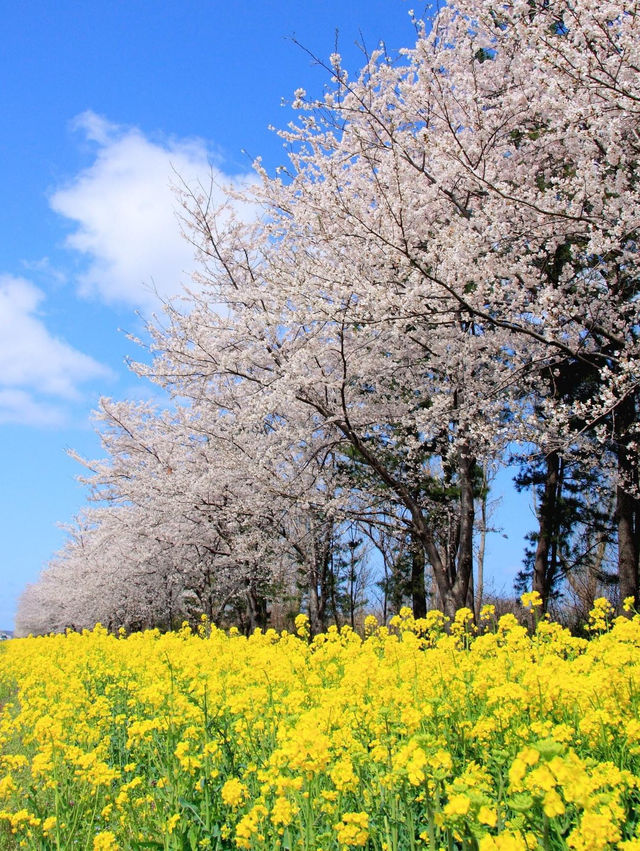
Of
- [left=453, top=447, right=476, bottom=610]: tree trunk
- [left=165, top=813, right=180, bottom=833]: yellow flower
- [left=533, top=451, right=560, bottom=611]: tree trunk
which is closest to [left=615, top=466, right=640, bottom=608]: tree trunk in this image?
[left=533, top=451, right=560, bottom=611]: tree trunk

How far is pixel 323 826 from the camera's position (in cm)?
348

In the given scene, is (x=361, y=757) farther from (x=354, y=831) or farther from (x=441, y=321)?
(x=441, y=321)

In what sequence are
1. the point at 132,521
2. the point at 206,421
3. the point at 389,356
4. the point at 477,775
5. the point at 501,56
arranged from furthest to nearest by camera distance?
the point at 132,521
the point at 206,421
the point at 389,356
the point at 501,56
the point at 477,775

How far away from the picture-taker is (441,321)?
9781 millimetres

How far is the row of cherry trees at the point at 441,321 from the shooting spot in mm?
8867

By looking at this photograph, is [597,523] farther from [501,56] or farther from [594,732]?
[594,732]

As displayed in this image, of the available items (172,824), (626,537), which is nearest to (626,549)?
(626,537)

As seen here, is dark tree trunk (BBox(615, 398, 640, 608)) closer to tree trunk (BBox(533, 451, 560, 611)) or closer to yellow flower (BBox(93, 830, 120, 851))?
tree trunk (BBox(533, 451, 560, 611))

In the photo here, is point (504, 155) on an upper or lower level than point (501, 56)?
lower

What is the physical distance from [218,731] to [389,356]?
9.08 metres

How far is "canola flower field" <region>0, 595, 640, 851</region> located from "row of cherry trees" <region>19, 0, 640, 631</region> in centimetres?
498

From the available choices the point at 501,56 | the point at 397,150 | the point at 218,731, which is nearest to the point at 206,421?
the point at 397,150

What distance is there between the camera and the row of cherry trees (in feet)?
29.1

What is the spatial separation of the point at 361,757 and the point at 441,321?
728 centimetres
